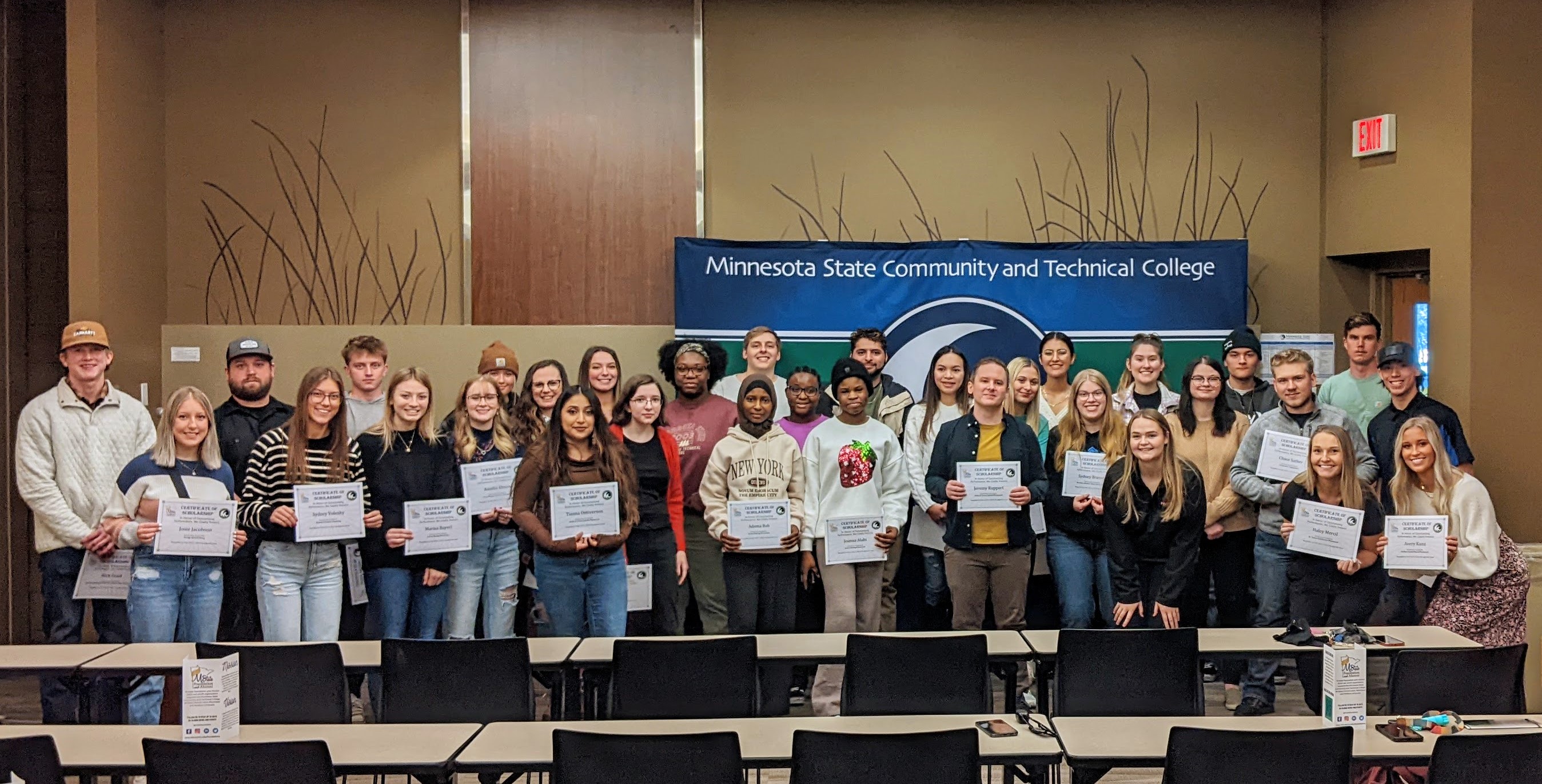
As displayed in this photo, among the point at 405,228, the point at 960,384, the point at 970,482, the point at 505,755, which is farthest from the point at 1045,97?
the point at 505,755

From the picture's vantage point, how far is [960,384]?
6336 mm

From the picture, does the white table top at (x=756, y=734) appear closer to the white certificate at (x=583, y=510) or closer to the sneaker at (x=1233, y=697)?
the white certificate at (x=583, y=510)

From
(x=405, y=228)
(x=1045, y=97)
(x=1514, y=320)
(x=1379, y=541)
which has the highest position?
(x=1045, y=97)

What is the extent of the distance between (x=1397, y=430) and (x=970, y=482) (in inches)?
94.2

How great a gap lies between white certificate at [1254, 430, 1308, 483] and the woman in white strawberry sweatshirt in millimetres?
1687

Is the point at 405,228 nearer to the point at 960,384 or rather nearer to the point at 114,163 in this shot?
the point at 114,163

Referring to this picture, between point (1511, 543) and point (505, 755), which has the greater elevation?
point (1511, 543)

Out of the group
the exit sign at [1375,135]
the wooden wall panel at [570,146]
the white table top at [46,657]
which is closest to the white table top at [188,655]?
the white table top at [46,657]

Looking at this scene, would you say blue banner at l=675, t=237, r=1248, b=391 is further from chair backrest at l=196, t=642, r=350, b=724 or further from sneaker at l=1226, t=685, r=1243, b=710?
chair backrest at l=196, t=642, r=350, b=724

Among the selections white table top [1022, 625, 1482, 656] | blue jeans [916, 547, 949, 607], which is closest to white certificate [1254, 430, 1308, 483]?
white table top [1022, 625, 1482, 656]

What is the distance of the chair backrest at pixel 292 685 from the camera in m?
4.08

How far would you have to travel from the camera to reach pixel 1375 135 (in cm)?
790

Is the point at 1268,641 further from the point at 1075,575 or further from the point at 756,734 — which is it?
the point at 756,734

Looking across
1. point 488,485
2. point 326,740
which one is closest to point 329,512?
point 488,485
